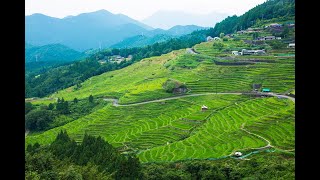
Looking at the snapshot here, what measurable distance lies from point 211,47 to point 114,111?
60.7ft

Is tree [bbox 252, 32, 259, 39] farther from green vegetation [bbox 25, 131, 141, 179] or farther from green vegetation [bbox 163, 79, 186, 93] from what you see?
green vegetation [bbox 25, 131, 141, 179]

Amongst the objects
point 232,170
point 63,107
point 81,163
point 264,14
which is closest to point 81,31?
point 264,14

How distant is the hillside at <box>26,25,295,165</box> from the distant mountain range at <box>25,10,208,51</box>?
355ft

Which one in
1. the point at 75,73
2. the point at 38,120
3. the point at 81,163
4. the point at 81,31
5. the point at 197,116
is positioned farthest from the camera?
the point at 81,31

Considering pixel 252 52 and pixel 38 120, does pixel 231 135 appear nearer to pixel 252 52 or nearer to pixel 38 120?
pixel 38 120

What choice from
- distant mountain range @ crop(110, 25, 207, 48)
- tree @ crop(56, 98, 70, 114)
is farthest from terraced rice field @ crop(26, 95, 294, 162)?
distant mountain range @ crop(110, 25, 207, 48)

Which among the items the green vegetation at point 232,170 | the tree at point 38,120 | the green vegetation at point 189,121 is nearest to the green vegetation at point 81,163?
the green vegetation at point 189,121

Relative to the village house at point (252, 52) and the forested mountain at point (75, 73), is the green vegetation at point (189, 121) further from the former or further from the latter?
the forested mountain at point (75, 73)

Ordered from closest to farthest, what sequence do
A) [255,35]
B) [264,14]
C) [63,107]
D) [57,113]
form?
[57,113] → [63,107] → [255,35] → [264,14]

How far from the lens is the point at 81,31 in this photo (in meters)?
164

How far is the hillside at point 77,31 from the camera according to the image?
489 ft

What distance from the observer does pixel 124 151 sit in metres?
20.7

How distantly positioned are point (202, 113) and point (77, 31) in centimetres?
14823

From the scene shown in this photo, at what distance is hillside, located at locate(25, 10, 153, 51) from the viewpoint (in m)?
149
